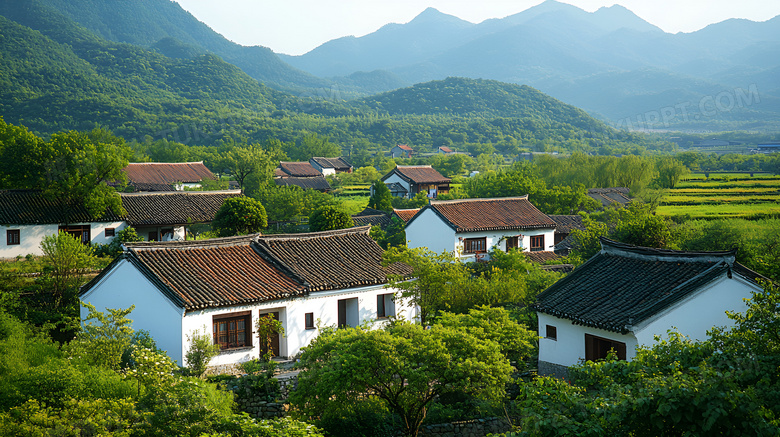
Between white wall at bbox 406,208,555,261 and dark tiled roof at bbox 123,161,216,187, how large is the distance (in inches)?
924

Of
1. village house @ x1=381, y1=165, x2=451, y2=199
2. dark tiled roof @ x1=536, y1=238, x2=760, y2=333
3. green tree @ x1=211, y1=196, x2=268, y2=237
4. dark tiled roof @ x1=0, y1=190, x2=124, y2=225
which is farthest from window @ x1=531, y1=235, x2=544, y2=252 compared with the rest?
village house @ x1=381, y1=165, x2=451, y2=199

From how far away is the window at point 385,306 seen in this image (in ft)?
64.6

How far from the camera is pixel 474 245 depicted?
99.4 feet

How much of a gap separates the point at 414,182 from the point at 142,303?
4283cm

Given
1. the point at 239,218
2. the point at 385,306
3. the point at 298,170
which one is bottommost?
the point at 385,306

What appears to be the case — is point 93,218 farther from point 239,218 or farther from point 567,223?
point 567,223

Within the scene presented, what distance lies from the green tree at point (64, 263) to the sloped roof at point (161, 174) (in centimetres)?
2557

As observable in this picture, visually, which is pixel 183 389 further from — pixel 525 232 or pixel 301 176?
pixel 301 176

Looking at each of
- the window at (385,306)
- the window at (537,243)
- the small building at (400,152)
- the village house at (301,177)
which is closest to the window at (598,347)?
the window at (385,306)

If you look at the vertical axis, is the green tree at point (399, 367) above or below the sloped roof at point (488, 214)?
below

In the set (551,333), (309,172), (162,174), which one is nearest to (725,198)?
(551,333)

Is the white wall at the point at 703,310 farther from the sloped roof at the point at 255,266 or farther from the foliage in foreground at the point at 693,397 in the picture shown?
the sloped roof at the point at 255,266

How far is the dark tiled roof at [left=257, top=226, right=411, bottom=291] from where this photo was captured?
18.5 m

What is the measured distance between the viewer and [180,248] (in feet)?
57.7
